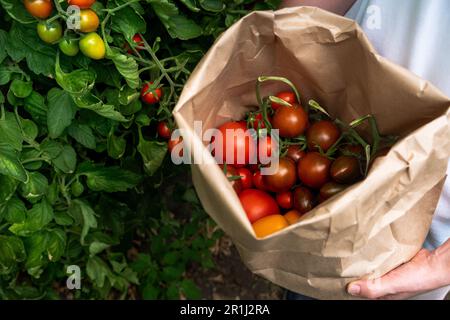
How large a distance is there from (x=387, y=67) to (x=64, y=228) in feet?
2.14

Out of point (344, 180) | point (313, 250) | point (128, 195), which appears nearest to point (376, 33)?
point (344, 180)

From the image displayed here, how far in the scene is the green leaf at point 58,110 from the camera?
767mm

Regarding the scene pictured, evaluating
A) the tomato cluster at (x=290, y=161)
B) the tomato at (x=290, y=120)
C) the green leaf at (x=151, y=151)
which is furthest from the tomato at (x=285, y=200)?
the green leaf at (x=151, y=151)

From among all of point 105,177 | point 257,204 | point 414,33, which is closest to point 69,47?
point 105,177

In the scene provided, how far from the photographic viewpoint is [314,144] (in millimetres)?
838

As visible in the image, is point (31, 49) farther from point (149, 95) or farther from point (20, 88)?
point (149, 95)

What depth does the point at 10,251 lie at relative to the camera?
0.87 m

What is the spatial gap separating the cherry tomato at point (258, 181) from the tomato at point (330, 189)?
0.10 m

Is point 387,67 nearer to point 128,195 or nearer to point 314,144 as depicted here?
point 314,144

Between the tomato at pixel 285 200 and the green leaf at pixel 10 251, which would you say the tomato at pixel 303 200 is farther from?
the green leaf at pixel 10 251

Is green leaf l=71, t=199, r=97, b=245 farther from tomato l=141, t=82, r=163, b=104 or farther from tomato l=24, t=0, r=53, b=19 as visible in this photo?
tomato l=24, t=0, r=53, b=19

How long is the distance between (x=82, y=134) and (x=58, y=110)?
3.4 inches

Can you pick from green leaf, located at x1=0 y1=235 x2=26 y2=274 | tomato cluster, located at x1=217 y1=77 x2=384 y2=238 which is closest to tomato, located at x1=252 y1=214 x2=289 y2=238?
tomato cluster, located at x1=217 y1=77 x2=384 y2=238
